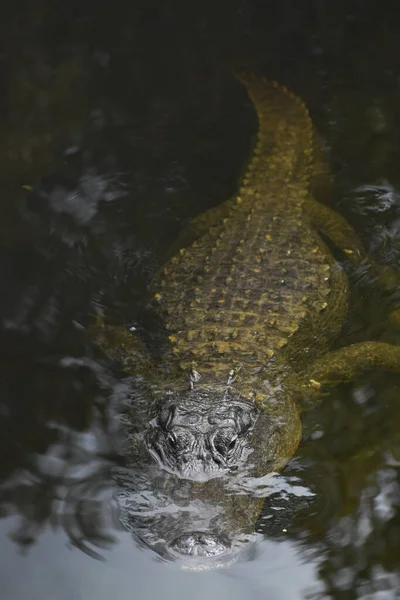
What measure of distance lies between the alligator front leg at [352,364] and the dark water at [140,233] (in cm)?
7

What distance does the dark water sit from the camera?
3.58 m

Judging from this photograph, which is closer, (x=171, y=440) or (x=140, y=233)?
(x=171, y=440)

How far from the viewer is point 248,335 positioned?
465cm

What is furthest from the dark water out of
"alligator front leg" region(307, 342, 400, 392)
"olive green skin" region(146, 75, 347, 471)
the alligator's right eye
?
the alligator's right eye

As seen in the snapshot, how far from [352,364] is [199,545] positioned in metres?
1.65

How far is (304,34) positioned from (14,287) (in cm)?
416

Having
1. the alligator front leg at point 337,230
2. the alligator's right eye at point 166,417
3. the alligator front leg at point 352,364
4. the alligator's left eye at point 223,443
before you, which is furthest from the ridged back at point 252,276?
the alligator's left eye at point 223,443

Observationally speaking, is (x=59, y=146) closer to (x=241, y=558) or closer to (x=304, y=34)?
(x=304, y=34)

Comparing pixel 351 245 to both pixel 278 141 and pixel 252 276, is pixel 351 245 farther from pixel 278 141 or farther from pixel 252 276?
pixel 278 141

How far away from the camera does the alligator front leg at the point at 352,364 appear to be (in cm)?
462

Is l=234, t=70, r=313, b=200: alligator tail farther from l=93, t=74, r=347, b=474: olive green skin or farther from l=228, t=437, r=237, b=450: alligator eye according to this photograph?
l=228, t=437, r=237, b=450: alligator eye

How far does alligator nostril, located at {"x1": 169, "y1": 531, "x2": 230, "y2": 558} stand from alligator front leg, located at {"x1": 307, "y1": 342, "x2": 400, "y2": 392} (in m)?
1.37

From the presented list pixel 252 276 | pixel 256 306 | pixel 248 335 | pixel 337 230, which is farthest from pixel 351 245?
pixel 248 335

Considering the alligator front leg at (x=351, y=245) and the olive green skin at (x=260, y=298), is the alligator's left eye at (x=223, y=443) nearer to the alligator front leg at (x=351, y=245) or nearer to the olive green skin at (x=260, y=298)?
the olive green skin at (x=260, y=298)
